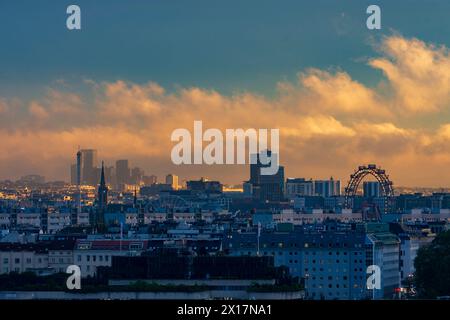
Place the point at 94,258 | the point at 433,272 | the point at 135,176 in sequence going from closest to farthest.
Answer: the point at 433,272 → the point at 94,258 → the point at 135,176

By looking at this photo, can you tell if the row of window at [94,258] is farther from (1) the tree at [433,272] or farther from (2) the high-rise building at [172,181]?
(2) the high-rise building at [172,181]

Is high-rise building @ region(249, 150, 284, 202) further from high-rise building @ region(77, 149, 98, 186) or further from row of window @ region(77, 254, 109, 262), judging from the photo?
row of window @ region(77, 254, 109, 262)

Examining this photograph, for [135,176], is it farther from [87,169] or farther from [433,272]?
[433,272]

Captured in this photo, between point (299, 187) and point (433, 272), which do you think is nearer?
point (433, 272)

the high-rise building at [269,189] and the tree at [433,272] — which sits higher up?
the high-rise building at [269,189]

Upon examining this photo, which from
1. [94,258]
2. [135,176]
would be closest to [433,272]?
[94,258]

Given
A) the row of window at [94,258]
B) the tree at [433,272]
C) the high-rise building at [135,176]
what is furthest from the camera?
the high-rise building at [135,176]

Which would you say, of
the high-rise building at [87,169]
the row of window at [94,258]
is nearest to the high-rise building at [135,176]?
the high-rise building at [87,169]
